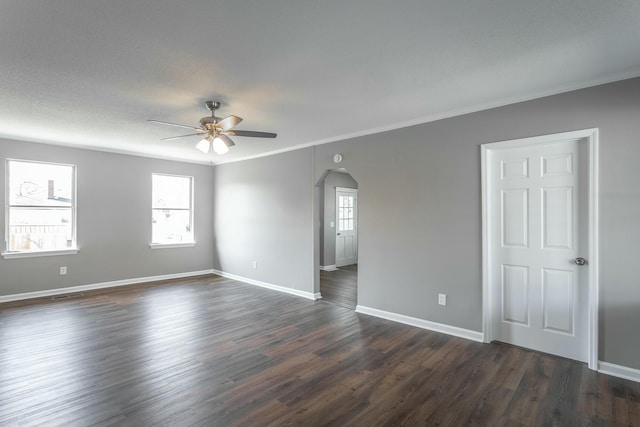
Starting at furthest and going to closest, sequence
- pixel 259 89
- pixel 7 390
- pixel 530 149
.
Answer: pixel 530 149 < pixel 259 89 < pixel 7 390

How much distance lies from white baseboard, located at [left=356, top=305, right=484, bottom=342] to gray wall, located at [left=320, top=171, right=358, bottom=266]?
3394 mm

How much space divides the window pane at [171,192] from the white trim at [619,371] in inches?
275

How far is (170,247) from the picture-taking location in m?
6.63

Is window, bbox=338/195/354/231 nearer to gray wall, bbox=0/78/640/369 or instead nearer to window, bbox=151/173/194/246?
gray wall, bbox=0/78/640/369

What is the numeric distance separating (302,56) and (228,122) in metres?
1.09

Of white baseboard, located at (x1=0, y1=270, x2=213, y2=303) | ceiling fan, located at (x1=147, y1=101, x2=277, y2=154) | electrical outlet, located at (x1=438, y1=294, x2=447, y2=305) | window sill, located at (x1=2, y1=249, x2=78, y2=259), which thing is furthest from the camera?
Answer: white baseboard, located at (x1=0, y1=270, x2=213, y2=303)

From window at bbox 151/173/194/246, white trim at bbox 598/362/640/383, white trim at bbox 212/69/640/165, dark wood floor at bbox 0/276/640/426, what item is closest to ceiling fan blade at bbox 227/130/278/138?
white trim at bbox 212/69/640/165

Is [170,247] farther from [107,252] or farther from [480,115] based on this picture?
[480,115]

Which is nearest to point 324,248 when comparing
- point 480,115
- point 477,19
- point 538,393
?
point 480,115

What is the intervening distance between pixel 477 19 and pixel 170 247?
21.3 ft

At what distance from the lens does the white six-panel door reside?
9.93ft

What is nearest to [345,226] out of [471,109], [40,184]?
[471,109]

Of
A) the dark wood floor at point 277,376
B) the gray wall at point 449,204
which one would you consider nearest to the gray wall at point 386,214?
the gray wall at point 449,204

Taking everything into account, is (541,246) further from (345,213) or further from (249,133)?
(345,213)
